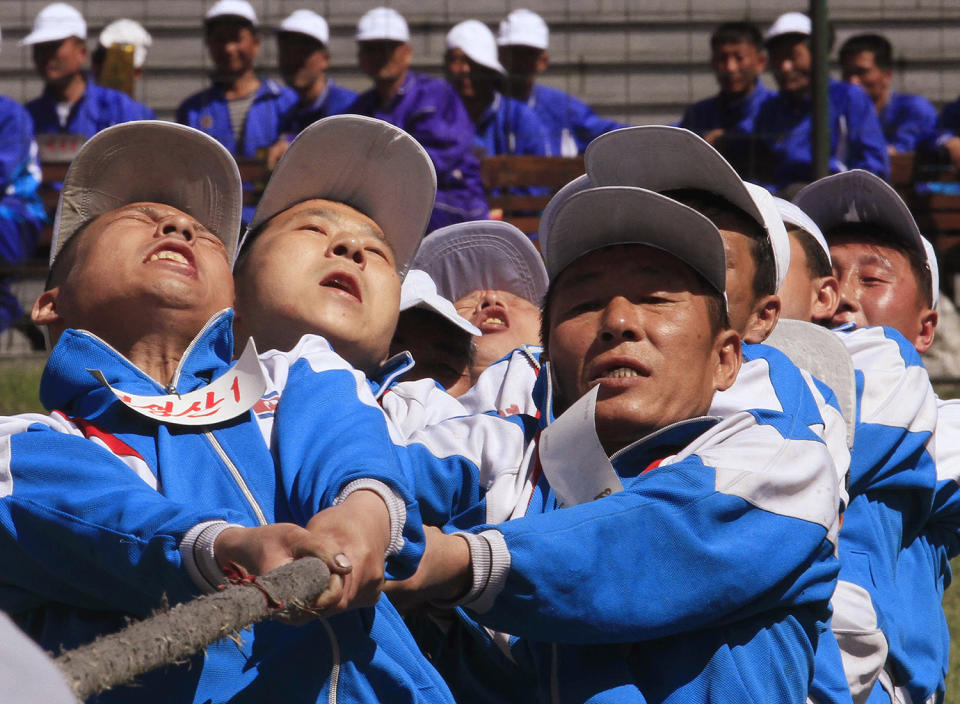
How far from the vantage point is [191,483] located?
2.15 m

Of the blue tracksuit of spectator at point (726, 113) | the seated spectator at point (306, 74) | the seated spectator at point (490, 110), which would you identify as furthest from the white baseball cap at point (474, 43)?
the blue tracksuit of spectator at point (726, 113)

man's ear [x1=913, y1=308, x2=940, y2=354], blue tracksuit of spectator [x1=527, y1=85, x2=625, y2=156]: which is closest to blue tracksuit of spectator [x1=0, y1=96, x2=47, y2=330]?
blue tracksuit of spectator [x1=527, y1=85, x2=625, y2=156]

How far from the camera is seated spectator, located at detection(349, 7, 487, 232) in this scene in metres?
7.23

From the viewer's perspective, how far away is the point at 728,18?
1200cm

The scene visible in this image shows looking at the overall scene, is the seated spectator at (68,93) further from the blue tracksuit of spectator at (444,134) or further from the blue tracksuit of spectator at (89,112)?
the blue tracksuit of spectator at (444,134)

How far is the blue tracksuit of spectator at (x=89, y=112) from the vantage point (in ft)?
26.8

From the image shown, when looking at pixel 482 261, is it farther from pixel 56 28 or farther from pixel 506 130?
pixel 56 28

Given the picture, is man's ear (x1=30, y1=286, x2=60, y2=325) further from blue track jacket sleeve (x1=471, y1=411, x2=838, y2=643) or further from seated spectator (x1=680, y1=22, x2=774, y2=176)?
seated spectator (x1=680, y1=22, x2=774, y2=176)

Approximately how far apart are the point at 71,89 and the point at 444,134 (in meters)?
2.48

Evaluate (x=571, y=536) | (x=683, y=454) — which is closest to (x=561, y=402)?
(x=683, y=454)

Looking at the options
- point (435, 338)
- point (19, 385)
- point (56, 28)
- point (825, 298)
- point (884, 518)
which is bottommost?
point (19, 385)

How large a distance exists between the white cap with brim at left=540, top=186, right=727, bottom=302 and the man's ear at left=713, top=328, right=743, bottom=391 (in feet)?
0.27

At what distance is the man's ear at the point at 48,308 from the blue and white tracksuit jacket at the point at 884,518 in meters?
1.55

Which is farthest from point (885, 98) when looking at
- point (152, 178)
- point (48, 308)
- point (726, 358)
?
point (48, 308)
